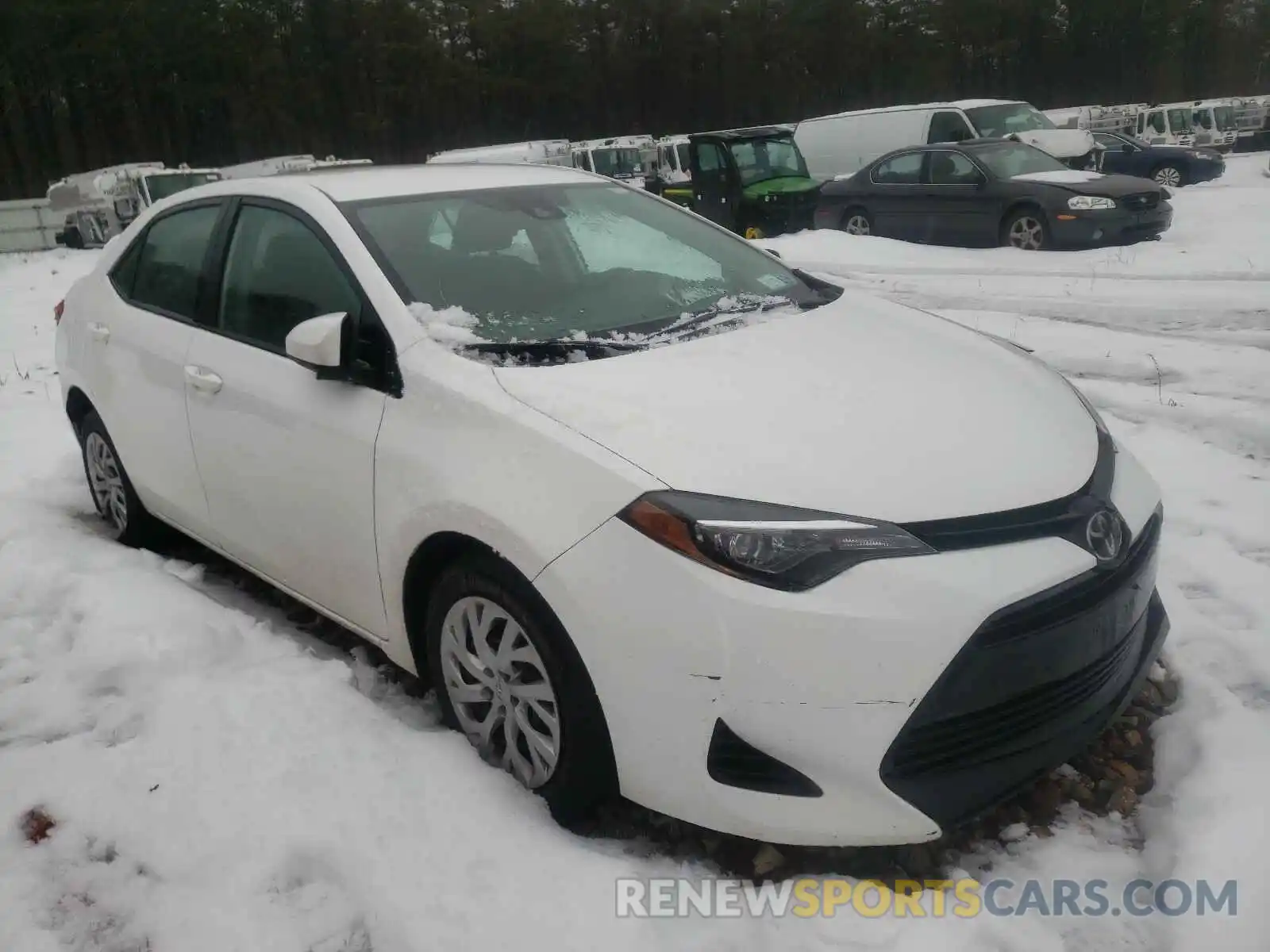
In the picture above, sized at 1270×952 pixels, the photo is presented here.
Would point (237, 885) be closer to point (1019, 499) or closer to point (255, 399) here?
point (255, 399)

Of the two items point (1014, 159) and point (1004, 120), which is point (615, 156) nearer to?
point (1004, 120)

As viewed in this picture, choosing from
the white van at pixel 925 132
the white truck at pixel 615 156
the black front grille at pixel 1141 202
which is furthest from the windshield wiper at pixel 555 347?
the white truck at pixel 615 156

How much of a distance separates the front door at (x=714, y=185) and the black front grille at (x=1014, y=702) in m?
14.1

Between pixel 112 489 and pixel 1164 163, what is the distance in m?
20.0

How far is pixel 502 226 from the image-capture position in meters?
3.32

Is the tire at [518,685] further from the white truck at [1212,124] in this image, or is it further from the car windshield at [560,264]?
the white truck at [1212,124]

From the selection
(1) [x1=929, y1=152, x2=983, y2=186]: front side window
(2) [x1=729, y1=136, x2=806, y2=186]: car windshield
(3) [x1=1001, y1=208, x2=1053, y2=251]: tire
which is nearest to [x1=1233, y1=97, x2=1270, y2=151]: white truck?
(2) [x1=729, y1=136, x2=806, y2=186]: car windshield

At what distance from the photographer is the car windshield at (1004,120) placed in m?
16.2

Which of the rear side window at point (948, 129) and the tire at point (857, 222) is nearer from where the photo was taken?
the tire at point (857, 222)

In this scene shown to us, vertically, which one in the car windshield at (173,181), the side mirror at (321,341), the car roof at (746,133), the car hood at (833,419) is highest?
the car windshield at (173,181)

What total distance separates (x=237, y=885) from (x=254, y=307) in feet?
6.05

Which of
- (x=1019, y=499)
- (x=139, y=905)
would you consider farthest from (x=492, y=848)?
(x=1019, y=499)

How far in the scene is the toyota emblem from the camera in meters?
2.31

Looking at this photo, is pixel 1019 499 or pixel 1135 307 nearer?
pixel 1019 499
